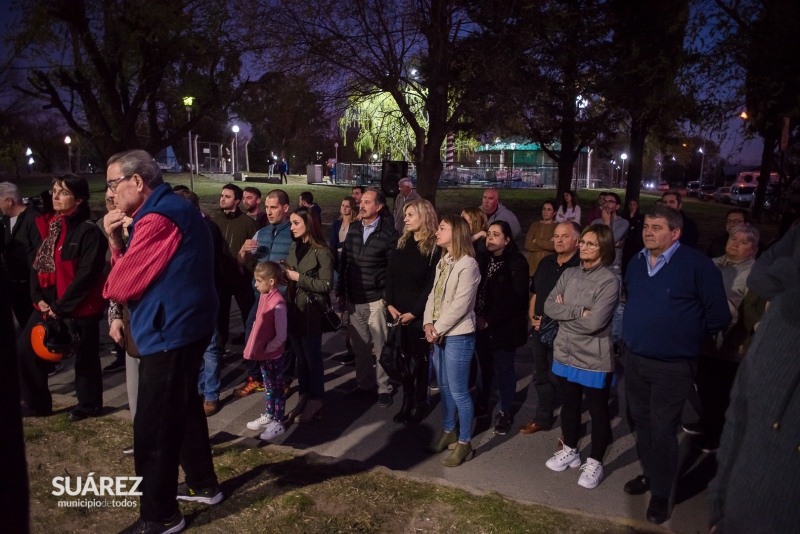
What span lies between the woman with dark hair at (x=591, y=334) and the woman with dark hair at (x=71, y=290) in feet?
12.4

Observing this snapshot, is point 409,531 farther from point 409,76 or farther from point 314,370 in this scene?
point 409,76

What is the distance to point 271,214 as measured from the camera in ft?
21.1

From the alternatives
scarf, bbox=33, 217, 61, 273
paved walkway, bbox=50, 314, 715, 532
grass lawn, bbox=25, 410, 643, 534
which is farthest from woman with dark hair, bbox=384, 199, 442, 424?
scarf, bbox=33, 217, 61, 273

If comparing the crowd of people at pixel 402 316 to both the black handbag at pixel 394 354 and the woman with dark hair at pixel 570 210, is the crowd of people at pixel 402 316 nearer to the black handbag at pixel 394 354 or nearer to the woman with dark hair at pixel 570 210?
the black handbag at pixel 394 354

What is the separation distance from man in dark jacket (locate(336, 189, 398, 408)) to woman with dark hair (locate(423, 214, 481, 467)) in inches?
49.0

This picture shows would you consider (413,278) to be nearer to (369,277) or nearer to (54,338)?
(369,277)

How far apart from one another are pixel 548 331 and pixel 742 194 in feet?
142

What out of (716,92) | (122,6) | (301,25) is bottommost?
(716,92)

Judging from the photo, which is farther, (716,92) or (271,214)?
(716,92)

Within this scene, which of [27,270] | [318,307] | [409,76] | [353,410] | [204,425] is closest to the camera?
[204,425]

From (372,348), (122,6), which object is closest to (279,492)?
(372,348)

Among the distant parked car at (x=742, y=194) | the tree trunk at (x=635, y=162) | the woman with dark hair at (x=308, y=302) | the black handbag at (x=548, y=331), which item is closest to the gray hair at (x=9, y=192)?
the woman with dark hair at (x=308, y=302)

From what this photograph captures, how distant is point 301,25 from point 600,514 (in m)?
12.3

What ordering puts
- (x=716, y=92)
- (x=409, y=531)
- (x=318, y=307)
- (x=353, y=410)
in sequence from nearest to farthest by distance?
(x=409, y=531) → (x=318, y=307) → (x=353, y=410) → (x=716, y=92)
